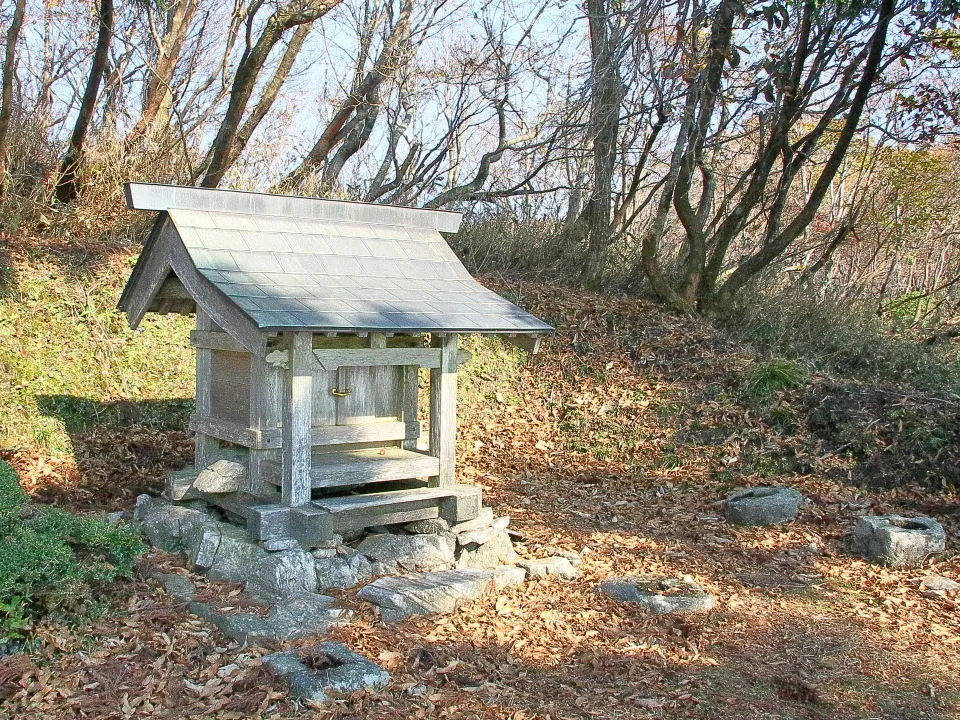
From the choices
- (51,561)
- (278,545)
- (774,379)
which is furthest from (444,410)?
(774,379)

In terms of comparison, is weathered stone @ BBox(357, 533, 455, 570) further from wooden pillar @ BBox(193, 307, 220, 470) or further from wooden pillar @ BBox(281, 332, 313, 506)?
wooden pillar @ BBox(193, 307, 220, 470)

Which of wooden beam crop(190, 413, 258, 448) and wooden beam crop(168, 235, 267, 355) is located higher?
wooden beam crop(168, 235, 267, 355)

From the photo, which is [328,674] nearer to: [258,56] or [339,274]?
[339,274]

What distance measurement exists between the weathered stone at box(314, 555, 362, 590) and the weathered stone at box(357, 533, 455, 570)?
275mm

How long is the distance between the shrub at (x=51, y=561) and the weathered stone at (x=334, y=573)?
3.89 ft

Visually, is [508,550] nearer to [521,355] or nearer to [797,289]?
[521,355]

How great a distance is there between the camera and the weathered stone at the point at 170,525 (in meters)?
6.23

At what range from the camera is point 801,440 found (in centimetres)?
932

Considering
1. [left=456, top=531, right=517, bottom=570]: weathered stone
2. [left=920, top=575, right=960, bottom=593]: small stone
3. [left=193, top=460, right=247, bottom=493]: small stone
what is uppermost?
[left=193, top=460, right=247, bottom=493]: small stone

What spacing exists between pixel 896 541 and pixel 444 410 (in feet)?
12.5

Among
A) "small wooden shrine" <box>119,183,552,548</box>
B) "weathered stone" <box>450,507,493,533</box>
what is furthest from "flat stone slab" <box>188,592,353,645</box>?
"weathered stone" <box>450,507,493,533</box>

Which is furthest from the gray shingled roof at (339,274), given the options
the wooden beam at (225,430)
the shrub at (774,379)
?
the shrub at (774,379)

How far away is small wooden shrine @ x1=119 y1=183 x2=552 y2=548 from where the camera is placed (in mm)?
5816

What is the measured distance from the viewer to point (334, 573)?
19.1 feet
